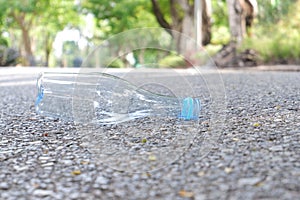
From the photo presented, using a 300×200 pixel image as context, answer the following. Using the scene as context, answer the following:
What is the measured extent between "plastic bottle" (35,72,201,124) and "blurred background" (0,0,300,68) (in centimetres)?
19

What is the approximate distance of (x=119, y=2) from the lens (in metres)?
18.2

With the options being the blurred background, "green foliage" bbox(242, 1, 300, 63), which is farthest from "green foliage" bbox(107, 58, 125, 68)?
"green foliage" bbox(242, 1, 300, 63)

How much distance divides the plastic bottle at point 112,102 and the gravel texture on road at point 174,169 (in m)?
0.19

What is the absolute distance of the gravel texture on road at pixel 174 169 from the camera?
184 cm

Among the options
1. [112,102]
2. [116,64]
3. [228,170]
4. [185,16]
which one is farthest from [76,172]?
[185,16]

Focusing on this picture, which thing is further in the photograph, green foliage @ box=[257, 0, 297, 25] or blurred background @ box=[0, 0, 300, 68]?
green foliage @ box=[257, 0, 297, 25]

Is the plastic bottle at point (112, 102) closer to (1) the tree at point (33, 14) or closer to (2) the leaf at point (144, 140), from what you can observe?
(2) the leaf at point (144, 140)

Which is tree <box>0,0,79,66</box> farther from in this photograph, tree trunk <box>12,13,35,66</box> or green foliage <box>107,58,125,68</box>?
green foliage <box>107,58,125,68</box>

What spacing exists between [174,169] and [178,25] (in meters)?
14.4

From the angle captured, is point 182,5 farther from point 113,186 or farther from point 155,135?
point 113,186

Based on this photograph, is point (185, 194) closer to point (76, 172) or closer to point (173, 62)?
point (76, 172)

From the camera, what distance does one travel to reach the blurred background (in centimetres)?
1064

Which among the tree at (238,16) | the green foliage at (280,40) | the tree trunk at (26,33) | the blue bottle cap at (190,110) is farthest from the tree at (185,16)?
the blue bottle cap at (190,110)

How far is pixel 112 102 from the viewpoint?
119 inches
